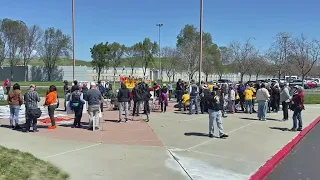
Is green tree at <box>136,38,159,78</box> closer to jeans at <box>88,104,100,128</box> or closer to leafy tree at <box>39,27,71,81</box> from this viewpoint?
leafy tree at <box>39,27,71,81</box>

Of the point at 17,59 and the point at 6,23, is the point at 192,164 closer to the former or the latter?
the point at 6,23

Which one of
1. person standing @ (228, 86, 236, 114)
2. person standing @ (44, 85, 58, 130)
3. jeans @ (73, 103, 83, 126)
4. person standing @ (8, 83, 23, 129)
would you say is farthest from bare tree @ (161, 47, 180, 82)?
person standing @ (8, 83, 23, 129)

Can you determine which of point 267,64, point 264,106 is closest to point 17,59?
point 267,64

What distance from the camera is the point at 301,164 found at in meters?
9.13

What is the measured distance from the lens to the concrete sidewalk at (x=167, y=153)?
773cm

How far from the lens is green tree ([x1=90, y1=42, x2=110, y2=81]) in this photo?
3140 inches

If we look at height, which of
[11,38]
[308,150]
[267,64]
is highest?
[11,38]

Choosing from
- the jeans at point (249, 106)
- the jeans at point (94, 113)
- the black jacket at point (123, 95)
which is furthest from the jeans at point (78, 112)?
the jeans at point (249, 106)

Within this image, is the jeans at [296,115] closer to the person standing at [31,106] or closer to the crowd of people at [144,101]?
the crowd of people at [144,101]

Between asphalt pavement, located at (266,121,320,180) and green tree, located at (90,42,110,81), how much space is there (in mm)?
70407

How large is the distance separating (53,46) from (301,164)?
259ft

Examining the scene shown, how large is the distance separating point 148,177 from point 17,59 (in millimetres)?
83204

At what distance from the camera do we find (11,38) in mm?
78125

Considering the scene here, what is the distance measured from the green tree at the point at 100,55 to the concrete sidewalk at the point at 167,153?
6706cm
